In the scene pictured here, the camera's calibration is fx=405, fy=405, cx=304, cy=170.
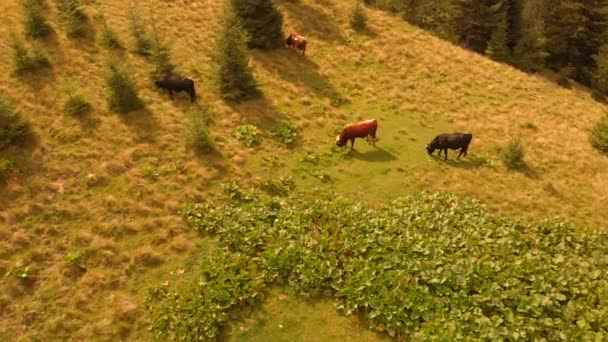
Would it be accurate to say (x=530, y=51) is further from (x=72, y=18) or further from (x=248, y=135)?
(x=72, y=18)

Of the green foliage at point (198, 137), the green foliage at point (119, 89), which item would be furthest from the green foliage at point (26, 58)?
the green foliage at point (198, 137)

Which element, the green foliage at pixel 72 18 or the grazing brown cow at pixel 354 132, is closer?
the grazing brown cow at pixel 354 132

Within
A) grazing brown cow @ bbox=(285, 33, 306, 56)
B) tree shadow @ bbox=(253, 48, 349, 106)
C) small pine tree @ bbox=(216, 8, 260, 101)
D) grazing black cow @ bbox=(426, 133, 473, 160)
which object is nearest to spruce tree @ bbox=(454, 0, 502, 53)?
grazing brown cow @ bbox=(285, 33, 306, 56)

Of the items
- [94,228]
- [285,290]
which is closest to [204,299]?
[285,290]

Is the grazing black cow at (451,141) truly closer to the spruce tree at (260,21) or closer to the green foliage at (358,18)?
the spruce tree at (260,21)

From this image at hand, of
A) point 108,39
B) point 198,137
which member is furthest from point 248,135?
point 108,39

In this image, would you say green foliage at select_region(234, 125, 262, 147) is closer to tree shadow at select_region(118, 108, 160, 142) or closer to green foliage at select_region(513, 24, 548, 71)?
tree shadow at select_region(118, 108, 160, 142)
